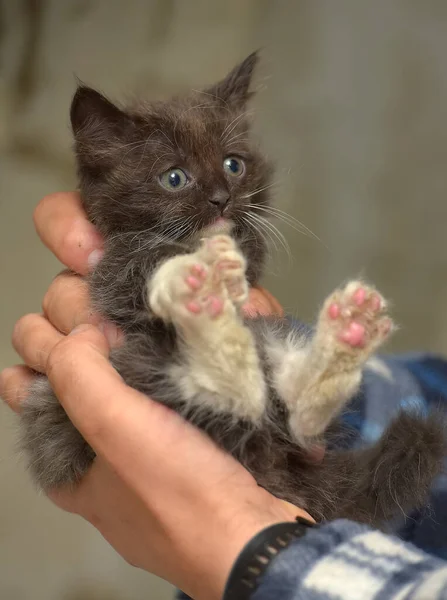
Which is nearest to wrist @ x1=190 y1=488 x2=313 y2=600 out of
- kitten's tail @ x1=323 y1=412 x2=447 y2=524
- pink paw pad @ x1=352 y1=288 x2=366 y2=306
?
kitten's tail @ x1=323 y1=412 x2=447 y2=524

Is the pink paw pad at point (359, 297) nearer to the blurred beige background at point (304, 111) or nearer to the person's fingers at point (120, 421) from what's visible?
the person's fingers at point (120, 421)

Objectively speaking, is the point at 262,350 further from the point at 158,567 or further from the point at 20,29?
the point at 20,29

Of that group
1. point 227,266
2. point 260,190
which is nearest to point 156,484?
point 227,266

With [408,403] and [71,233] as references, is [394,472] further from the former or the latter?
[71,233]

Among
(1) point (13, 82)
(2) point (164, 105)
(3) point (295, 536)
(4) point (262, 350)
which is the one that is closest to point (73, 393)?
(4) point (262, 350)

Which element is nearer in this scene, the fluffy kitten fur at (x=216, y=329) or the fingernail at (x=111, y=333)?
the fluffy kitten fur at (x=216, y=329)

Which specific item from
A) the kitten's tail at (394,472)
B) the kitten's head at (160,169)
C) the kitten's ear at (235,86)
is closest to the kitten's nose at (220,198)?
the kitten's head at (160,169)

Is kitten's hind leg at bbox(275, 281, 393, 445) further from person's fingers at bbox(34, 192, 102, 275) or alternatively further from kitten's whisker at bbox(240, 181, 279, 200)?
person's fingers at bbox(34, 192, 102, 275)
